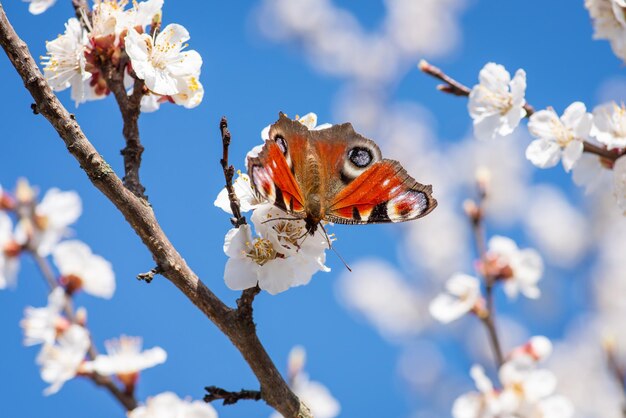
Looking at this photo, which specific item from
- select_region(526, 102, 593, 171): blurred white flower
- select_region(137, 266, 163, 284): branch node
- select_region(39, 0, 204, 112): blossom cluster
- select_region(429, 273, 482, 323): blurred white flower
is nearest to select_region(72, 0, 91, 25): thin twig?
select_region(39, 0, 204, 112): blossom cluster

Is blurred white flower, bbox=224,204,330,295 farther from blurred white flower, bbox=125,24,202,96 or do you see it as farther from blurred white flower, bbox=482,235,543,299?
blurred white flower, bbox=482,235,543,299

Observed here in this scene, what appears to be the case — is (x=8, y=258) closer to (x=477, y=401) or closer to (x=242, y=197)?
(x=242, y=197)

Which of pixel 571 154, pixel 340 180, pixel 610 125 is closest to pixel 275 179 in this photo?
pixel 340 180

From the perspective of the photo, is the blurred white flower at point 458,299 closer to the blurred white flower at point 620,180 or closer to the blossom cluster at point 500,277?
the blossom cluster at point 500,277

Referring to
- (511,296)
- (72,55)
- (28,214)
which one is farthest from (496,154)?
(72,55)

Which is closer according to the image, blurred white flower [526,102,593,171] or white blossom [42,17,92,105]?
white blossom [42,17,92,105]

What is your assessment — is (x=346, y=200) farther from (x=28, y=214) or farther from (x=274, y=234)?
(x=28, y=214)
